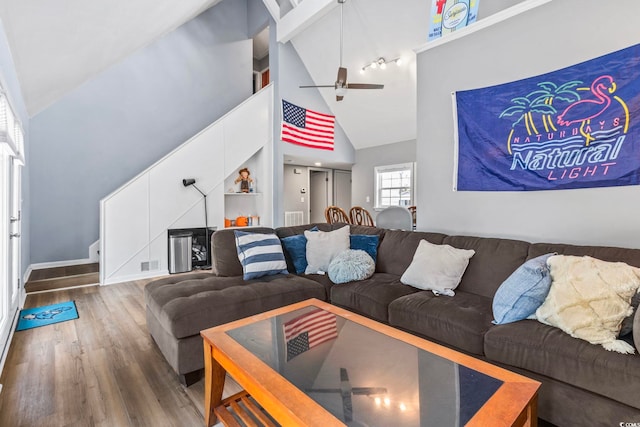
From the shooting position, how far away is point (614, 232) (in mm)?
2182

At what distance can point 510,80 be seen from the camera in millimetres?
2641

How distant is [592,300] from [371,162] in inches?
239

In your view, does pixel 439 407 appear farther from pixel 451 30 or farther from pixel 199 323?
pixel 451 30

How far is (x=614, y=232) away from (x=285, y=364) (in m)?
2.37

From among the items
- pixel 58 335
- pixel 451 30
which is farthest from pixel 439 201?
pixel 58 335

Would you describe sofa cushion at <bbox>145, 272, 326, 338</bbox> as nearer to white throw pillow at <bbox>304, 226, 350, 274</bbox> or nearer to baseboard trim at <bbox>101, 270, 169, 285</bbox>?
white throw pillow at <bbox>304, 226, 350, 274</bbox>

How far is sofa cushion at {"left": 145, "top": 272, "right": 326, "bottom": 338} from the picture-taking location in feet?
6.34

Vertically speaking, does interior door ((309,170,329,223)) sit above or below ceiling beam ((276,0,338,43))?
below

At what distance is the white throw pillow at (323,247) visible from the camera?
Answer: 2.94 metres

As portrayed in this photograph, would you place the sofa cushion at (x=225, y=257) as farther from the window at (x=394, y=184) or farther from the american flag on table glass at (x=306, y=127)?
the window at (x=394, y=184)

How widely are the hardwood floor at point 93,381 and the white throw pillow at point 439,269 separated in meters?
1.44

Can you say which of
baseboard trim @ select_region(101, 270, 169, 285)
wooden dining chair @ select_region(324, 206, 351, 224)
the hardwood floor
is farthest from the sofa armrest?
baseboard trim @ select_region(101, 270, 169, 285)

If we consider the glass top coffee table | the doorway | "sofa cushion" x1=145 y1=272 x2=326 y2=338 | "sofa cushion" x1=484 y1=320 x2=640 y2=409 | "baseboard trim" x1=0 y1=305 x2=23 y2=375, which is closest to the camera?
the glass top coffee table

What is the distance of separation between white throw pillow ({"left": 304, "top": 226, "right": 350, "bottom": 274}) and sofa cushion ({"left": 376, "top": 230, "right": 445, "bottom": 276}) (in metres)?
0.35
